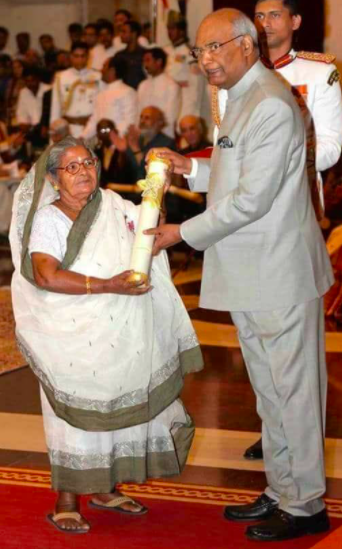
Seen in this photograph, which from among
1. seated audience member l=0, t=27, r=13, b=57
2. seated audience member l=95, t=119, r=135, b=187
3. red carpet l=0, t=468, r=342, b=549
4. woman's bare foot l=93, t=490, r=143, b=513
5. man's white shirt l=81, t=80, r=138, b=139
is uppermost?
seated audience member l=0, t=27, r=13, b=57

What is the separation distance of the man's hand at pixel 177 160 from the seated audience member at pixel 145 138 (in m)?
6.38

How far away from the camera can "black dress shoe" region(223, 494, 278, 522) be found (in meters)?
3.99

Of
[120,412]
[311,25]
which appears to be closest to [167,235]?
[120,412]

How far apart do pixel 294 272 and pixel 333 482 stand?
3.58ft

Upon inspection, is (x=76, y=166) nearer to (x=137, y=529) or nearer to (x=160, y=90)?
(x=137, y=529)

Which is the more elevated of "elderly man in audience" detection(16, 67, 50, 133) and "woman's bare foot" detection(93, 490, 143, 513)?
"elderly man in audience" detection(16, 67, 50, 133)

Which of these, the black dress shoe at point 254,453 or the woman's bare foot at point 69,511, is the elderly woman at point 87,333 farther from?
the black dress shoe at point 254,453

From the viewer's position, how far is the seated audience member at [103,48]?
11.3 m

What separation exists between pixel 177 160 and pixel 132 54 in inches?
288

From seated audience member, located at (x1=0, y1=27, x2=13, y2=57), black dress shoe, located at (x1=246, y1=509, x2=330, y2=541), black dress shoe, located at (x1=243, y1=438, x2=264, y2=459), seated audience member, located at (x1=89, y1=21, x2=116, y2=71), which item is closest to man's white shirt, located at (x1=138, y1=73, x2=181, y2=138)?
seated audience member, located at (x1=89, y1=21, x2=116, y2=71)

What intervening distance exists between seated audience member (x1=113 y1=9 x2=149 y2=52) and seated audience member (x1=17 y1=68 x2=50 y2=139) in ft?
2.85

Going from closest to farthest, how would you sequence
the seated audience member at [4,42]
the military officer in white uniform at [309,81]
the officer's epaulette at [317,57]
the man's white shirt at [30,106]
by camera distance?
the military officer in white uniform at [309,81]
the officer's epaulette at [317,57]
the man's white shirt at [30,106]
the seated audience member at [4,42]

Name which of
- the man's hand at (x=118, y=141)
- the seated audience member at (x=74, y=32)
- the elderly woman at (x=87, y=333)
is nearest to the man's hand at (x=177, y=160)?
the elderly woman at (x=87, y=333)

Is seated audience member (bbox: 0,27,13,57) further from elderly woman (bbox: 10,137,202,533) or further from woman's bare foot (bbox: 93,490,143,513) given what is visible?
woman's bare foot (bbox: 93,490,143,513)
